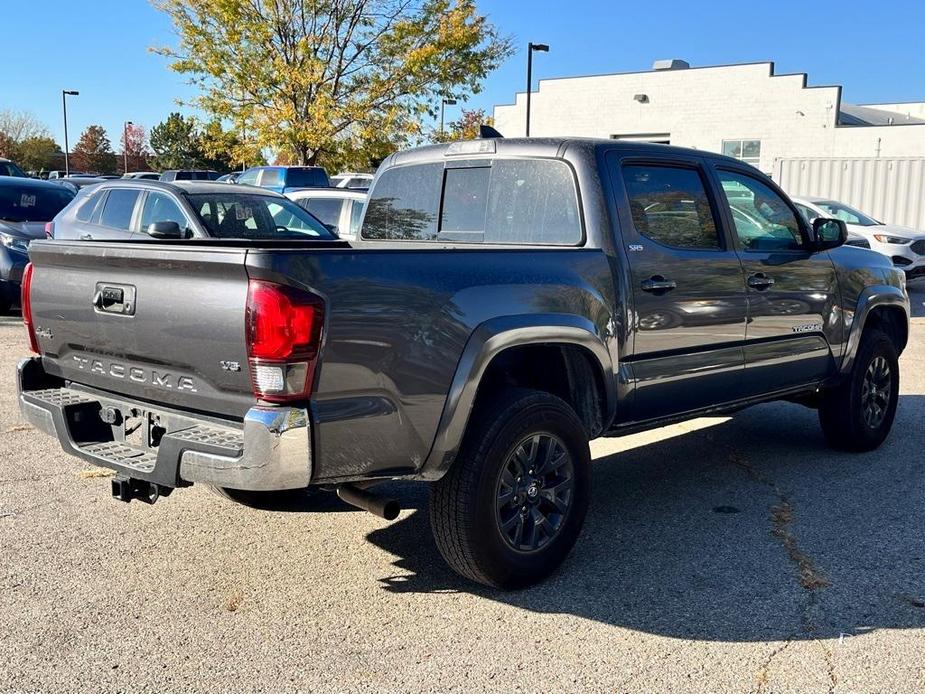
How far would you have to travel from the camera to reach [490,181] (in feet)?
16.7

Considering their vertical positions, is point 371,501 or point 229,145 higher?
point 229,145

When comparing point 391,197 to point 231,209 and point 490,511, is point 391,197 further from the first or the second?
point 231,209

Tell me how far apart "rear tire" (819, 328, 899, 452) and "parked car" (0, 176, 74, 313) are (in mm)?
9300

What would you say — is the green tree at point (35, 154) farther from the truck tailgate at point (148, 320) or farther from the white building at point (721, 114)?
the truck tailgate at point (148, 320)

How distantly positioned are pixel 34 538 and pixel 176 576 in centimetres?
90

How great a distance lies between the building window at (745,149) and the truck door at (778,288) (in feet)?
101

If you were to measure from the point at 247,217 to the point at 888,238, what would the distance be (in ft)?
41.0

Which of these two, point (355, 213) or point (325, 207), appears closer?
point (355, 213)

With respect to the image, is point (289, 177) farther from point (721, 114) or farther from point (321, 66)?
point (721, 114)

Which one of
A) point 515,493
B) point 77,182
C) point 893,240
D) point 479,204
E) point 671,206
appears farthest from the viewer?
point 77,182

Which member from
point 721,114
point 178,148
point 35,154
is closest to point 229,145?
point 721,114

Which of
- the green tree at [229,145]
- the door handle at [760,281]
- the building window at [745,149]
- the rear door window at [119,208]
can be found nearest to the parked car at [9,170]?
the green tree at [229,145]

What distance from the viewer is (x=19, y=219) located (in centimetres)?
1272

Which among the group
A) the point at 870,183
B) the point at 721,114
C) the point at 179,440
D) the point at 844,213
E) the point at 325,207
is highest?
the point at 721,114
